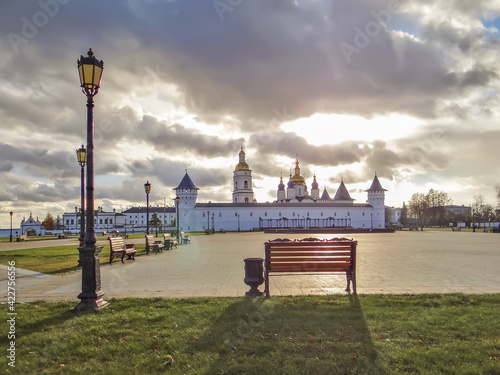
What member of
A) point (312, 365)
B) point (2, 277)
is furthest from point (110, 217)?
point (312, 365)

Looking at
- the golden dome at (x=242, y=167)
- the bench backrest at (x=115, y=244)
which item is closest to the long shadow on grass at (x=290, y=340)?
the bench backrest at (x=115, y=244)

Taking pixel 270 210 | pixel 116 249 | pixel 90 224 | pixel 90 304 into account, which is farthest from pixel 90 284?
pixel 270 210

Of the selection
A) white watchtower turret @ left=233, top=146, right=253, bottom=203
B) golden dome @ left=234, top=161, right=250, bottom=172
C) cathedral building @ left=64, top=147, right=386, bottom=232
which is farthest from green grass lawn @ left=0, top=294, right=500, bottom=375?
golden dome @ left=234, top=161, right=250, bottom=172

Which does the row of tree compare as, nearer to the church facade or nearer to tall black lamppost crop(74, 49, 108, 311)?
the church facade

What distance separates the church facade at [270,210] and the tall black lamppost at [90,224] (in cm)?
6837

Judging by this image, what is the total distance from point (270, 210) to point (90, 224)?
80.7 metres

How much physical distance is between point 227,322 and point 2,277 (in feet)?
28.4

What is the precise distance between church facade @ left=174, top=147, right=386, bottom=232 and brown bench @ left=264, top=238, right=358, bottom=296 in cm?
6820

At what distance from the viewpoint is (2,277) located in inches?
420

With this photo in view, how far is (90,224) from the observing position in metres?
6.87

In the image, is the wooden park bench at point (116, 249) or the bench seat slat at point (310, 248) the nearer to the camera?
the bench seat slat at point (310, 248)

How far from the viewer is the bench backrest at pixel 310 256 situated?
7309mm

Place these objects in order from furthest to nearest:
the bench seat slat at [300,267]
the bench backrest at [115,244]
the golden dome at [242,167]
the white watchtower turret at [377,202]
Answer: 1. the golden dome at [242,167]
2. the white watchtower turret at [377,202]
3. the bench backrest at [115,244]
4. the bench seat slat at [300,267]

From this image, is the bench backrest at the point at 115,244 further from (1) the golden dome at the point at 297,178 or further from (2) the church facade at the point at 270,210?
(1) the golden dome at the point at 297,178
